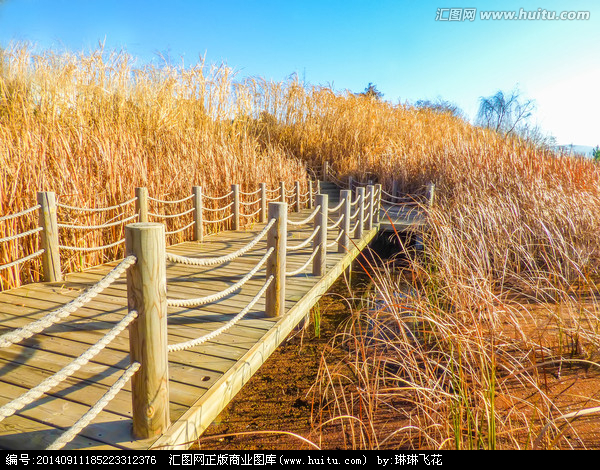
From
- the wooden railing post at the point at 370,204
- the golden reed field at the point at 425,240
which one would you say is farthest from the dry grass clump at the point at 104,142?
the wooden railing post at the point at 370,204

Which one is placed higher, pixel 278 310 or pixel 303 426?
pixel 278 310

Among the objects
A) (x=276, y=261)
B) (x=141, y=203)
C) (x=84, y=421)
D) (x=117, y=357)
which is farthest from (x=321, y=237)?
(x=84, y=421)

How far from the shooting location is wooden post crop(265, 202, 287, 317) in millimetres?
3053

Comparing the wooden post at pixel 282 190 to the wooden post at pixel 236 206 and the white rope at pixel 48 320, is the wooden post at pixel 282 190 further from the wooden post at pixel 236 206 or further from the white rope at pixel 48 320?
the white rope at pixel 48 320

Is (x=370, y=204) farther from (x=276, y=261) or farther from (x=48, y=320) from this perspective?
(x=48, y=320)

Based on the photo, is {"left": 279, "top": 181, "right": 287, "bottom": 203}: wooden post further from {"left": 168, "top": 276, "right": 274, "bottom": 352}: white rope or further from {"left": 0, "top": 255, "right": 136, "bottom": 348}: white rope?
{"left": 0, "top": 255, "right": 136, "bottom": 348}: white rope

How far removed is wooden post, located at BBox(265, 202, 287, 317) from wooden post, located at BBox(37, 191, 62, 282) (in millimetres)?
2079

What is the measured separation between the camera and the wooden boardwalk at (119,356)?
1.75 m

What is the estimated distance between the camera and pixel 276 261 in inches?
123

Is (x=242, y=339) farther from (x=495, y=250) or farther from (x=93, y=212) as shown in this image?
(x=495, y=250)
